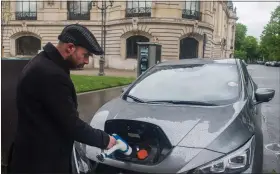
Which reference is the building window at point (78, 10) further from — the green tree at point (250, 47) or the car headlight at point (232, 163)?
the green tree at point (250, 47)

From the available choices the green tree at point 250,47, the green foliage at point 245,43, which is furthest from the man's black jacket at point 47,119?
the green tree at point 250,47

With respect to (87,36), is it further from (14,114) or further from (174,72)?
(174,72)

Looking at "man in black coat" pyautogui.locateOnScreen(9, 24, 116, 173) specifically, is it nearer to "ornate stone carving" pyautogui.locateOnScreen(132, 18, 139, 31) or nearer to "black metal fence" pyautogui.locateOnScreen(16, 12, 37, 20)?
"ornate stone carving" pyautogui.locateOnScreen(132, 18, 139, 31)

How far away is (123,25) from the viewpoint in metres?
33.8

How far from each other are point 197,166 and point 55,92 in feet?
4.17

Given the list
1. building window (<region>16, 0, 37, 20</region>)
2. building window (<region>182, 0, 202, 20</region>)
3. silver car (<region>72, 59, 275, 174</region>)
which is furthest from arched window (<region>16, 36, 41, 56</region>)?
silver car (<region>72, 59, 275, 174</region>)

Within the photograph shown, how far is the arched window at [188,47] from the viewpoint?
112ft

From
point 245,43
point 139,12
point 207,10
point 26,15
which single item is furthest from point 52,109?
point 245,43

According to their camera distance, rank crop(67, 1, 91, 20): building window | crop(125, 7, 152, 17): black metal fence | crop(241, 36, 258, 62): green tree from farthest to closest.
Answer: crop(241, 36, 258, 62): green tree
crop(67, 1, 91, 20): building window
crop(125, 7, 152, 17): black metal fence

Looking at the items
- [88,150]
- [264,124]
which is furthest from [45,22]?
[88,150]

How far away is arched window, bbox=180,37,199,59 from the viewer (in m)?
34.2

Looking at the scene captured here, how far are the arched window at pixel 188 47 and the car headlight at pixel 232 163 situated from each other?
104 feet

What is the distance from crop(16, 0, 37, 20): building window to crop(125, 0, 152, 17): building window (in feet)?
40.0

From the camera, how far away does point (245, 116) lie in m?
3.40
